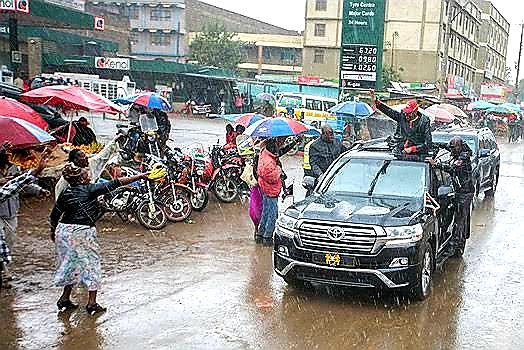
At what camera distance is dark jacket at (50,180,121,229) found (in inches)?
256

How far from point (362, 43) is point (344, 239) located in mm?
21324

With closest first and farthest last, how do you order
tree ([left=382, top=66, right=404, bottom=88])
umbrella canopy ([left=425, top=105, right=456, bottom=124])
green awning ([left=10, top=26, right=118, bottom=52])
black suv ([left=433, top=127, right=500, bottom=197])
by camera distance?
black suv ([left=433, top=127, right=500, bottom=197])
umbrella canopy ([left=425, top=105, right=456, bottom=124])
green awning ([left=10, top=26, right=118, bottom=52])
tree ([left=382, top=66, right=404, bottom=88])

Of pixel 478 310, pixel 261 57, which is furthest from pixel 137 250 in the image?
pixel 261 57

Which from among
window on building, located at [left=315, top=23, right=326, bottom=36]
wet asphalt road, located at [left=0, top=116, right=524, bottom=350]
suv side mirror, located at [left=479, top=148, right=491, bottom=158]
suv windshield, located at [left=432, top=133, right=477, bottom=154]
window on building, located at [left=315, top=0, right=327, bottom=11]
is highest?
window on building, located at [left=315, top=0, right=327, bottom=11]

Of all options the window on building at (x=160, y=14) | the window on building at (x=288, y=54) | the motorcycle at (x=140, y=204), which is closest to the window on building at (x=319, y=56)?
the window on building at (x=288, y=54)

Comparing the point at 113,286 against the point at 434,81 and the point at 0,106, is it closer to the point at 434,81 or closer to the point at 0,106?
the point at 0,106

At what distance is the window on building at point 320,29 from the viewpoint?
59.7m

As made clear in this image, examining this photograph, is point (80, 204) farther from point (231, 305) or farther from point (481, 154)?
point (481, 154)

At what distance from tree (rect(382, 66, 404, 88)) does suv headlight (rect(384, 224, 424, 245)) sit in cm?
4209

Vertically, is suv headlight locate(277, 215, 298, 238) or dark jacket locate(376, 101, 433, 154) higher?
dark jacket locate(376, 101, 433, 154)

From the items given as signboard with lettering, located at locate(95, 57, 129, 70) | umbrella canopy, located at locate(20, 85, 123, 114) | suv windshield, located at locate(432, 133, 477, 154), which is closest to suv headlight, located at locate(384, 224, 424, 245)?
umbrella canopy, located at locate(20, 85, 123, 114)

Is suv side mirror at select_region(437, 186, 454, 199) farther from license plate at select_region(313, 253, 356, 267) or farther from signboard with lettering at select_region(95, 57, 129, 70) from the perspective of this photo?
signboard with lettering at select_region(95, 57, 129, 70)

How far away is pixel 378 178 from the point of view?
849 centimetres

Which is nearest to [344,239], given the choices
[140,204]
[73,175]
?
[73,175]
